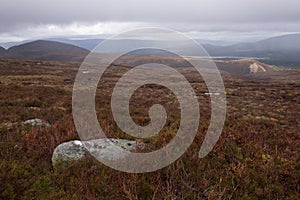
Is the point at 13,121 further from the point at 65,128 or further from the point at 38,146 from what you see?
the point at 38,146

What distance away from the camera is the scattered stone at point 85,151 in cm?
540

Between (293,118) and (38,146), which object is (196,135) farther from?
(293,118)

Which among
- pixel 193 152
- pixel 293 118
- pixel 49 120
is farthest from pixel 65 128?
pixel 293 118

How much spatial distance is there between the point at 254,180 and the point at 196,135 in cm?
238

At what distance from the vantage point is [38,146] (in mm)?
6121

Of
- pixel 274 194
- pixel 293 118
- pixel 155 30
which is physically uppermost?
pixel 155 30

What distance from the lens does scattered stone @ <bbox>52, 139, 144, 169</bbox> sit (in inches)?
213

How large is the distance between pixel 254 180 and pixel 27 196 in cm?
405

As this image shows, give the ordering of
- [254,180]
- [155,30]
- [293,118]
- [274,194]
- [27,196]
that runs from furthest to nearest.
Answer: [293,118] → [155,30] → [254,180] → [274,194] → [27,196]

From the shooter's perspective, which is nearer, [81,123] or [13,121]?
[81,123]

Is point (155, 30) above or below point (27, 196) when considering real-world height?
above

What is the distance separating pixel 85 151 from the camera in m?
5.69

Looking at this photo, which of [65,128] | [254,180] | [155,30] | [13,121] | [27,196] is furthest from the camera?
[13,121]

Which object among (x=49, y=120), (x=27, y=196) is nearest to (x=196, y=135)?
(x=27, y=196)
